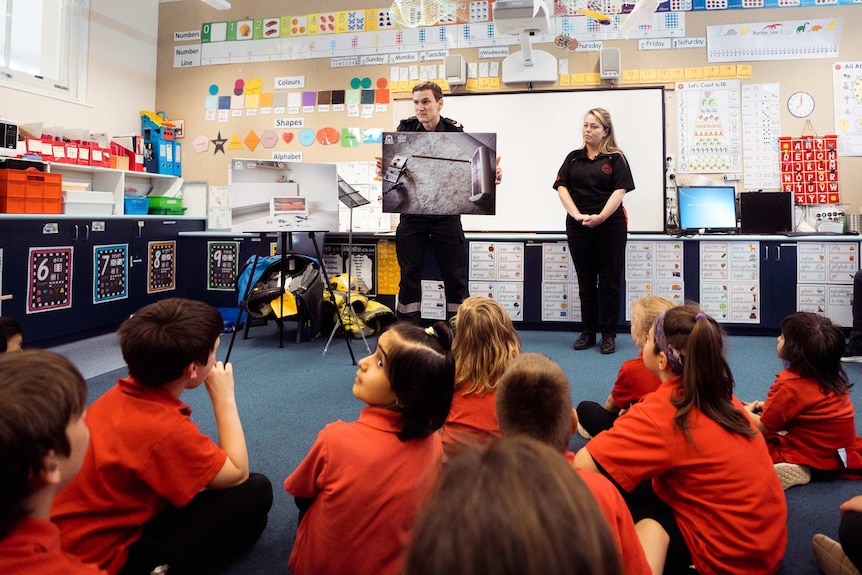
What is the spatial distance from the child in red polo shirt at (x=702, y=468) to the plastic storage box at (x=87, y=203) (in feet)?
13.3

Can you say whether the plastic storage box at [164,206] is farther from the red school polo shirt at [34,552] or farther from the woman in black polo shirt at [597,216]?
the red school polo shirt at [34,552]

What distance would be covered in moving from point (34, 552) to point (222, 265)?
4.48 meters

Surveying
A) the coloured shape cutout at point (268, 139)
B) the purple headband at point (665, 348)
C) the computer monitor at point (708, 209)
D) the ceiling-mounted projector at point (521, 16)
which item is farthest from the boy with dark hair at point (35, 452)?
the coloured shape cutout at point (268, 139)

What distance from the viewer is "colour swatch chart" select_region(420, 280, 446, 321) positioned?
4.40m

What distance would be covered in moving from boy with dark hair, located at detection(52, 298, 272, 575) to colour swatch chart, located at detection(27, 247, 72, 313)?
299 centimetres

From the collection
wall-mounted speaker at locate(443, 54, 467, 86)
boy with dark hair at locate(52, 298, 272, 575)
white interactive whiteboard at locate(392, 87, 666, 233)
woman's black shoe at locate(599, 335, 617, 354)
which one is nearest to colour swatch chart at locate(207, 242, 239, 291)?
white interactive whiteboard at locate(392, 87, 666, 233)

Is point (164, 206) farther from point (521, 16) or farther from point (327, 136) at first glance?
point (521, 16)

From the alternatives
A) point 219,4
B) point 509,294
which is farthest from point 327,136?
point 509,294

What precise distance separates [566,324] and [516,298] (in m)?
0.45

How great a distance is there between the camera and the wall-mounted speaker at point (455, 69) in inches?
183

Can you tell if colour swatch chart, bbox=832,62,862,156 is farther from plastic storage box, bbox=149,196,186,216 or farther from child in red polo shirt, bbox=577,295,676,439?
plastic storage box, bbox=149,196,186,216

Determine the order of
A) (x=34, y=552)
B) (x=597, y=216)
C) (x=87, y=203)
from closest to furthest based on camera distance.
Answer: (x=34, y=552) < (x=597, y=216) < (x=87, y=203)

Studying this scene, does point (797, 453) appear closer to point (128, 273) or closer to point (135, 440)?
point (135, 440)

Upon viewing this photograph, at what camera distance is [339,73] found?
16.4 feet
